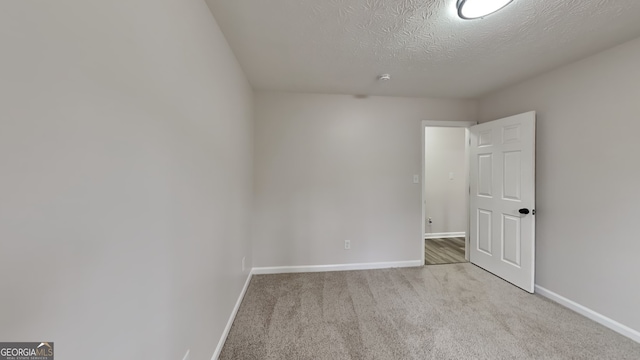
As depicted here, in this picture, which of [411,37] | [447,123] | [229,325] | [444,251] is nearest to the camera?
[411,37]

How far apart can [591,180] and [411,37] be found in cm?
199

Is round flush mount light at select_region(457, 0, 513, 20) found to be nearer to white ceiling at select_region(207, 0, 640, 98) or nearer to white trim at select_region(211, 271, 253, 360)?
white ceiling at select_region(207, 0, 640, 98)

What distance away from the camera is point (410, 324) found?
1.87 meters

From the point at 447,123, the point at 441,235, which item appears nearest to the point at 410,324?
the point at 447,123

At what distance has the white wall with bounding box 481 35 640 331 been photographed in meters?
1.71

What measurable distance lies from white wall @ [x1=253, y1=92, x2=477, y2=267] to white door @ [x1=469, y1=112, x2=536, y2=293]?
69 cm

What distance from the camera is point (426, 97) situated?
3.00 meters

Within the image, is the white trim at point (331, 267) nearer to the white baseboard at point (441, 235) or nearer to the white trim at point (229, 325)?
the white trim at point (229, 325)

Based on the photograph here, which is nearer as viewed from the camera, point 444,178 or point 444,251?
point 444,251

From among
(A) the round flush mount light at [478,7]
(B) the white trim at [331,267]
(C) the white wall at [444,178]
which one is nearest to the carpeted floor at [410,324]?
(B) the white trim at [331,267]

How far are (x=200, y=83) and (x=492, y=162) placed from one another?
10.3 ft

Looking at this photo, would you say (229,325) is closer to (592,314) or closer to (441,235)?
(592,314)

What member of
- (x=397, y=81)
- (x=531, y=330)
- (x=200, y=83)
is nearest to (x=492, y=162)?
(x=397, y=81)

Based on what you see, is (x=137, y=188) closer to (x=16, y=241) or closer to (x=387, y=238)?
(x=16, y=241)
